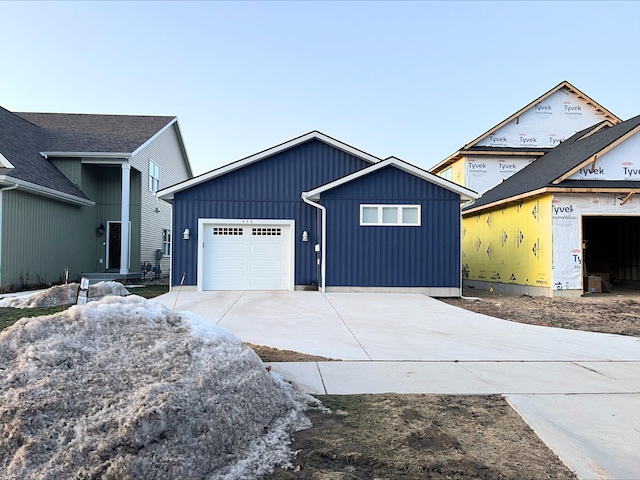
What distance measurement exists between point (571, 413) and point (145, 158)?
59.2 feet

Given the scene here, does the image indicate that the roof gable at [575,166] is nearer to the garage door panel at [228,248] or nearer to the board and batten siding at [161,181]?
the garage door panel at [228,248]

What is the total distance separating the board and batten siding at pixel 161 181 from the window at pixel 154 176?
19 cm

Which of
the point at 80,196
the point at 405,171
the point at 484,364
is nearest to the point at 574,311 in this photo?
the point at 405,171

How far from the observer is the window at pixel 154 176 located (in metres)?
19.2

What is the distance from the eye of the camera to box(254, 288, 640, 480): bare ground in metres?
2.69

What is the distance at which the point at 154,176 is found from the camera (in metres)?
19.7

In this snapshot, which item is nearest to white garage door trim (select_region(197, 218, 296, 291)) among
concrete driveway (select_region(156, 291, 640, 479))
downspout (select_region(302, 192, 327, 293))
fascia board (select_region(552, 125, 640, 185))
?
downspout (select_region(302, 192, 327, 293))

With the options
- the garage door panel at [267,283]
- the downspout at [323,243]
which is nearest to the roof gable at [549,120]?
the downspout at [323,243]

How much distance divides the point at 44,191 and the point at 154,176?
6.22 meters

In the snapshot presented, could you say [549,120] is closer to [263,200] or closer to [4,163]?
[263,200]

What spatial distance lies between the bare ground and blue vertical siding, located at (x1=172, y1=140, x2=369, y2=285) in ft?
33.8

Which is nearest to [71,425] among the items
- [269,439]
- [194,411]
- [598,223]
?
[194,411]

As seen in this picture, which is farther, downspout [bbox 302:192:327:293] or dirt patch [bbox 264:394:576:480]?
downspout [bbox 302:192:327:293]

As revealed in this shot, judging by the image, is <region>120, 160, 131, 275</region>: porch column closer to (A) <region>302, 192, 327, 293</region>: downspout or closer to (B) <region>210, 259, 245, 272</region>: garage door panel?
(B) <region>210, 259, 245, 272</region>: garage door panel
